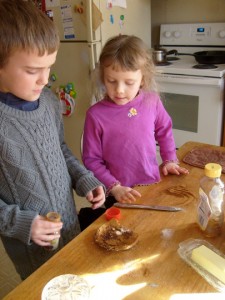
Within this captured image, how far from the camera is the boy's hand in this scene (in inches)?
39.2

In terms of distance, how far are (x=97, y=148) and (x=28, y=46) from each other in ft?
1.72

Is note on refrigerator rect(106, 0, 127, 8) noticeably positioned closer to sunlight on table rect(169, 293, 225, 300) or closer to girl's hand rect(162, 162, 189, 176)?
girl's hand rect(162, 162, 189, 176)

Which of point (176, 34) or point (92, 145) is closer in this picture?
point (92, 145)

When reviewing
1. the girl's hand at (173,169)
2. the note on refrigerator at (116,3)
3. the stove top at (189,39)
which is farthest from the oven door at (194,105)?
the girl's hand at (173,169)

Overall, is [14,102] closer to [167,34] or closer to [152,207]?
[152,207]

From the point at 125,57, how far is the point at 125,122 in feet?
0.80

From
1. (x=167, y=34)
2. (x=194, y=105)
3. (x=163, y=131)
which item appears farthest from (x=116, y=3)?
(x=163, y=131)

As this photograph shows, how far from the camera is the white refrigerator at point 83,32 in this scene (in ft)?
6.98

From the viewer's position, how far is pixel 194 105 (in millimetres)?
2354

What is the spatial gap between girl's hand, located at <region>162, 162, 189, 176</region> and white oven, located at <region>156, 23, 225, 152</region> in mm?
1070

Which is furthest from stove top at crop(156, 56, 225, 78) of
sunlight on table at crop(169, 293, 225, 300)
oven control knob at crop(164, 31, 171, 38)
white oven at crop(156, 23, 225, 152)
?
sunlight on table at crop(169, 293, 225, 300)

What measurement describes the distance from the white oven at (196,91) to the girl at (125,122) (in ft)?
2.85

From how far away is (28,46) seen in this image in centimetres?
77

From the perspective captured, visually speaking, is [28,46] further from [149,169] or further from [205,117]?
[205,117]
